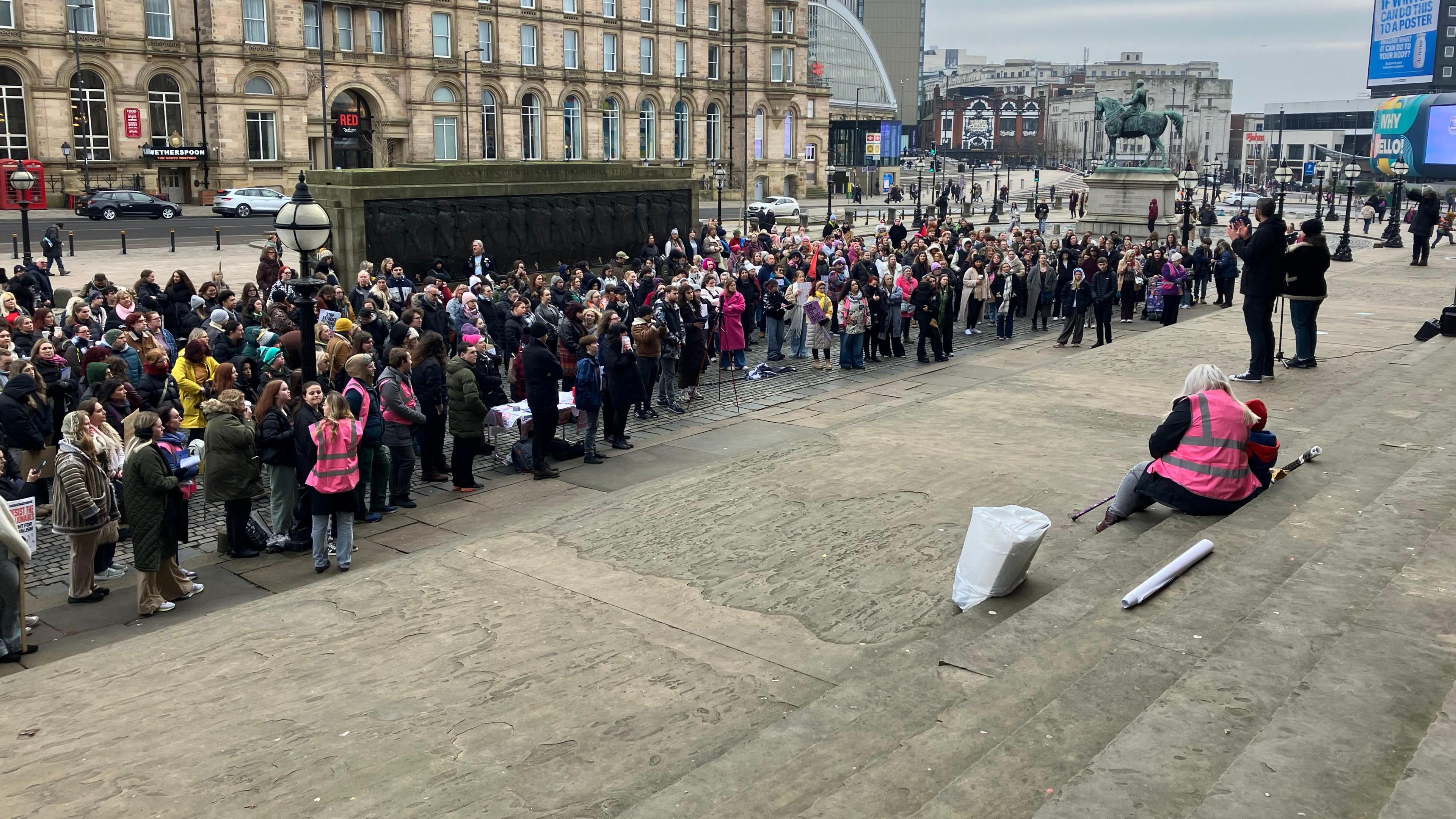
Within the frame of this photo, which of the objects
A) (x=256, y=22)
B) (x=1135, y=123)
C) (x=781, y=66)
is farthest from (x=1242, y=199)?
(x=256, y=22)

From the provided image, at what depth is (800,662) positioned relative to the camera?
295 inches

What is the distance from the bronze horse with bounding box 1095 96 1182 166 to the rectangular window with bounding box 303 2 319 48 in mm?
38721

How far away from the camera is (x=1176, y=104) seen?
184m

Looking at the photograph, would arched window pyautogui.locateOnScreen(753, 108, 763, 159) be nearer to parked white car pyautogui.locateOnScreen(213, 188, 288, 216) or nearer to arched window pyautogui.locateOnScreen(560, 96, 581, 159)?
arched window pyautogui.locateOnScreen(560, 96, 581, 159)

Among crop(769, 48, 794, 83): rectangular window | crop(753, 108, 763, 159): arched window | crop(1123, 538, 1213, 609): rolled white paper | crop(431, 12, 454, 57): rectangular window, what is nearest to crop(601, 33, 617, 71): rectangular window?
crop(431, 12, 454, 57): rectangular window

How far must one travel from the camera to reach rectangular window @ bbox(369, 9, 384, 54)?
200 ft

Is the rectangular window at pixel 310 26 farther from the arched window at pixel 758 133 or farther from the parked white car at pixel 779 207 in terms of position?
the arched window at pixel 758 133

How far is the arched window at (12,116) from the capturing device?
167 feet

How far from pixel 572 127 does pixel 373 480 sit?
62859 mm

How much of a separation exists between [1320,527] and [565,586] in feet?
18.0

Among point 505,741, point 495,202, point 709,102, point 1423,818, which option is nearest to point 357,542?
point 505,741

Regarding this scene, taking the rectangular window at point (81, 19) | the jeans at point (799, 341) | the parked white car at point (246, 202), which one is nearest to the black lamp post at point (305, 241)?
the jeans at point (799, 341)

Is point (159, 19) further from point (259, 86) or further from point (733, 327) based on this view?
point (733, 327)

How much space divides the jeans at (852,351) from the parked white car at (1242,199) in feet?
192
